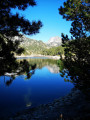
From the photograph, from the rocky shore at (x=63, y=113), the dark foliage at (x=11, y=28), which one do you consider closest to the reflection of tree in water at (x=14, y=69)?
the dark foliage at (x=11, y=28)

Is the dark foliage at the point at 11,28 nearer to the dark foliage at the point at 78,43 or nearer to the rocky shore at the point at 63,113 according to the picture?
the dark foliage at the point at 78,43

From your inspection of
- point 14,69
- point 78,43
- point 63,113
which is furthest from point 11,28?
point 63,113

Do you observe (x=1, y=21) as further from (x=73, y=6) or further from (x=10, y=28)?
(x=73, y=6)

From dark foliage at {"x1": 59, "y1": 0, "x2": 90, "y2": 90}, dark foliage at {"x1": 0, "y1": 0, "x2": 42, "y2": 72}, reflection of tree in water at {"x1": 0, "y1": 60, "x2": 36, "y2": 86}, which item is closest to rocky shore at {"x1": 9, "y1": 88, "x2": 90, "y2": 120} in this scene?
dark foliage at {"x1": 59, "y1": 0, "x2": 90, "y2": 90}

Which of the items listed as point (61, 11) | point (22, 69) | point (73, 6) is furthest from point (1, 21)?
point (73, 6)

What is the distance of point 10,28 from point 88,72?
519cm

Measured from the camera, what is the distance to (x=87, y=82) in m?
5.01

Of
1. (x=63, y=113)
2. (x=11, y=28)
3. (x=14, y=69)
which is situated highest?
(x=11, y=28)

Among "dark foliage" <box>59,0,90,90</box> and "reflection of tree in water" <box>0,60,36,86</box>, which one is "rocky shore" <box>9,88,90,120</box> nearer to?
"dark foliage" <box>59,0,90,90</box>

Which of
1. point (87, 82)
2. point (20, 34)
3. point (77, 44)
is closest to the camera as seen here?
point (87, 82)

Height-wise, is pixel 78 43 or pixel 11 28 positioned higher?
pixel 11 28

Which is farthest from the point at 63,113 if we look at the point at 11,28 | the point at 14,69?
the point at 11,28

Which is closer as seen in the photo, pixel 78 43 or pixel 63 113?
pixel 78 43

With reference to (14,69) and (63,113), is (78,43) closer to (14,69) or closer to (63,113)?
(14,69)
